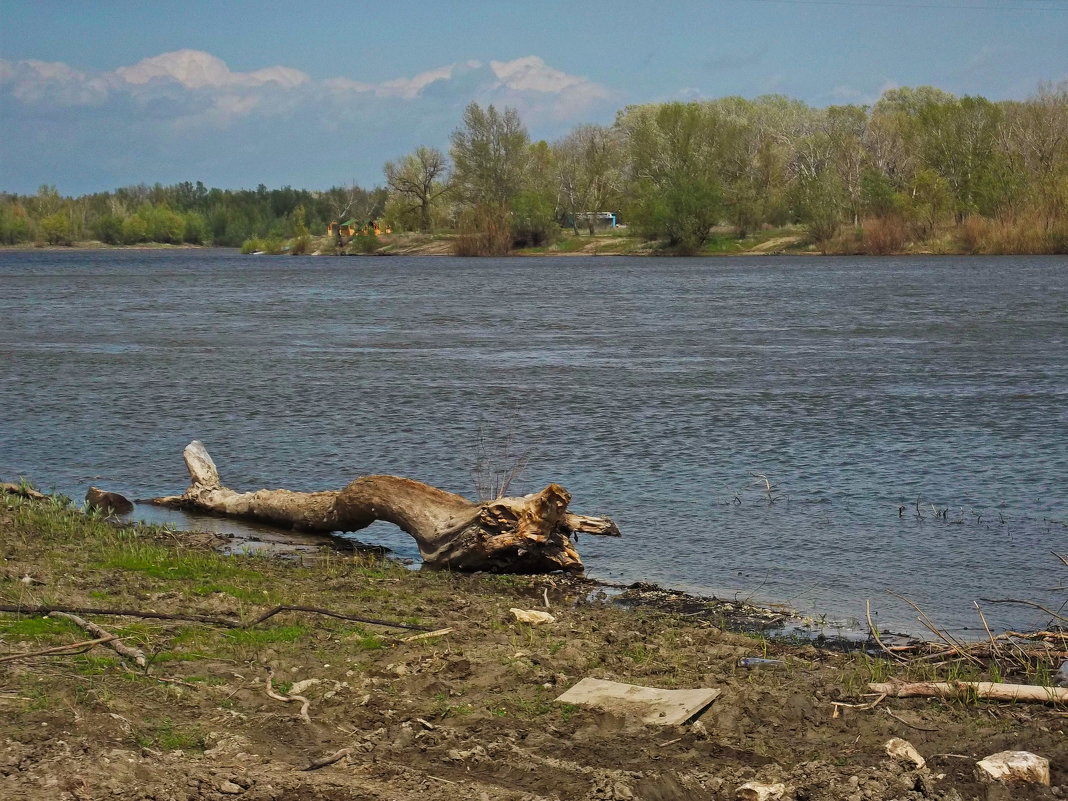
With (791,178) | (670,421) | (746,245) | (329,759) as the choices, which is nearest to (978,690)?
(329,759)

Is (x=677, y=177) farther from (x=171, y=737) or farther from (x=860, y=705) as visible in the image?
(x=171, y=737)

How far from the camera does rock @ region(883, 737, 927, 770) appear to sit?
588 cm

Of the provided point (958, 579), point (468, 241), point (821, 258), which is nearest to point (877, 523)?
point (958, 579)

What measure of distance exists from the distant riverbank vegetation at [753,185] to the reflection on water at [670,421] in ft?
151

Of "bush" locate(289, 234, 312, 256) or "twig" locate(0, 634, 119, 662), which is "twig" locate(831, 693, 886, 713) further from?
"bush" locate(289, 234, 312, 256)

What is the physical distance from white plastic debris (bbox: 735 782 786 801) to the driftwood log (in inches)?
204

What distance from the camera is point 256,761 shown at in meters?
5.69

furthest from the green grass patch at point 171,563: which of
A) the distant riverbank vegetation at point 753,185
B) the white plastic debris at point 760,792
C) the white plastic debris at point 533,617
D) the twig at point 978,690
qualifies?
the distant riverbank vegetation at point 753,185

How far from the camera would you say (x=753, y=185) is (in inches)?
4107

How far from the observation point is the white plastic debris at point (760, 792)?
548 centimetres

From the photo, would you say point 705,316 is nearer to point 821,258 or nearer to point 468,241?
point 821,258

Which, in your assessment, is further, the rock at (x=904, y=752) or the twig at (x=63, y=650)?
the twig at (x=63, y=650)

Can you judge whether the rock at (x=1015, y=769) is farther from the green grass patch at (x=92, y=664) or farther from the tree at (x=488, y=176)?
the tree at (x=488, y=176)

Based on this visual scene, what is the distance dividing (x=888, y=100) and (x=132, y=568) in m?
139
